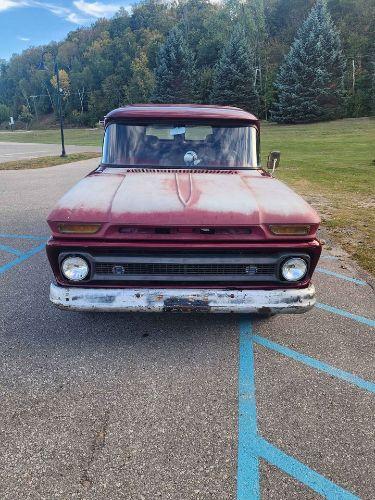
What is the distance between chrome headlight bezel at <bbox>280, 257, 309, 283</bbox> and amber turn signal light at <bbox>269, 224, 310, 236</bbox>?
0.75 feet

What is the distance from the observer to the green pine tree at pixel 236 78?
172 ft

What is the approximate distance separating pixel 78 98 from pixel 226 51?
60.8 metres

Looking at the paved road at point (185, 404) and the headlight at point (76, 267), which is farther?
the headlight at point (76, 267)

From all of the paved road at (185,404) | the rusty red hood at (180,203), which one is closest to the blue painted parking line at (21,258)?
the paved road at (185,404)

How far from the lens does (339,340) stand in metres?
3.64

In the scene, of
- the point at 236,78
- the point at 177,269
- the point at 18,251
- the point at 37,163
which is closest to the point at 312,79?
the point at 236,78

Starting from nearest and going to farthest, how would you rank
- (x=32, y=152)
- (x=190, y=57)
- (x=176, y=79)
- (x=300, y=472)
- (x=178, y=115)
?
(x=300, y=472) < (x=178, y=115) < (x=32, y=152) < (x=176, y=79) < (x=190, y=57)

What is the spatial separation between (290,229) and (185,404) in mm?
1488

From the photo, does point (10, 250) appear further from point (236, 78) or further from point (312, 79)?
point (236, 78)

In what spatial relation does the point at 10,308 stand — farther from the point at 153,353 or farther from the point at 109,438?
the point at 109,438

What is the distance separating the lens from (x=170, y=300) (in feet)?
10.0

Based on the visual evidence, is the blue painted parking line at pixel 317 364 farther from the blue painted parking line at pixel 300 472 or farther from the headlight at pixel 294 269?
the blue painted parking line at pixel 300 472

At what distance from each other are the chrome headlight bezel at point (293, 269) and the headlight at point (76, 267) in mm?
1547

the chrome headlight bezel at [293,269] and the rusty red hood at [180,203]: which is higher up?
the rusty red hood at [180,203]
